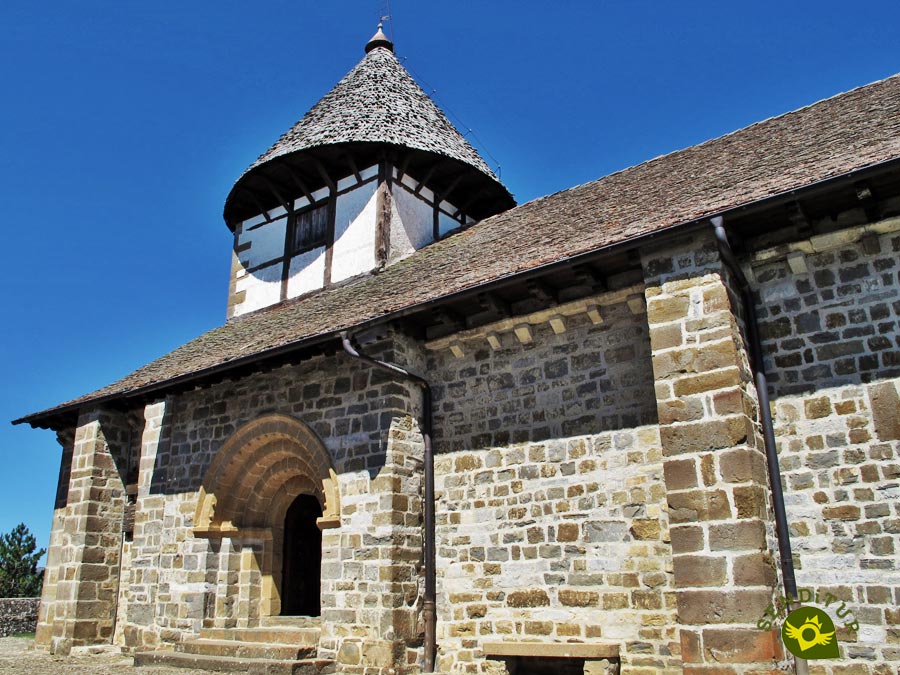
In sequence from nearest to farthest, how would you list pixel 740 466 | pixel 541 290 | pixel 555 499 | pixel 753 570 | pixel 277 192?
pixel 753 570 → pixel 740 466 → pixel 555 499 → pixel 541 290 → pixel 277 192

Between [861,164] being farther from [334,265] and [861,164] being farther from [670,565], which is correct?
[334,265]

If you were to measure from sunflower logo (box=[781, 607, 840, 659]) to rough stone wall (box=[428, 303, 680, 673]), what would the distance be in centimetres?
122

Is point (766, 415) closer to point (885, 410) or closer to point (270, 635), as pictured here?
point (885, 410)

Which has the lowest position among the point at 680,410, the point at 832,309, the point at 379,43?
the point at 680,410

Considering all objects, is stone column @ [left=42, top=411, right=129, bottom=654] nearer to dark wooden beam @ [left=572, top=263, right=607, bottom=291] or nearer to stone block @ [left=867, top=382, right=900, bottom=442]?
dark wooden beam @ [left=572, top=263, right=607, bottom=291]

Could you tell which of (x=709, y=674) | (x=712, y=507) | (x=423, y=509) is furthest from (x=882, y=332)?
(x=423, y=509)

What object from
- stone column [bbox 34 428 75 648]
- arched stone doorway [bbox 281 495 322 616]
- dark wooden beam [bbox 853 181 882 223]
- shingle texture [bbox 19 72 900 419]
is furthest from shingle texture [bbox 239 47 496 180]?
dark wooden beam [bbox 853 181 882 223]

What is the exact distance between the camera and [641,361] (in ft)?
22.3

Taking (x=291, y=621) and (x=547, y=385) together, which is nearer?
(x=547, y=385)

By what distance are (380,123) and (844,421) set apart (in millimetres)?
8126

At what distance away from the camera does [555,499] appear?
6949 millimetres

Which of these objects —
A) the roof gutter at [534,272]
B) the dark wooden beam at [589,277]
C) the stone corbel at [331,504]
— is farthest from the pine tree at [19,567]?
the dark wooden beam at [589,277]

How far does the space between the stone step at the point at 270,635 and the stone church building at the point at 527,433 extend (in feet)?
0.10

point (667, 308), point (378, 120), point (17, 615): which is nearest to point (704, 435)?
point (667, 308)
